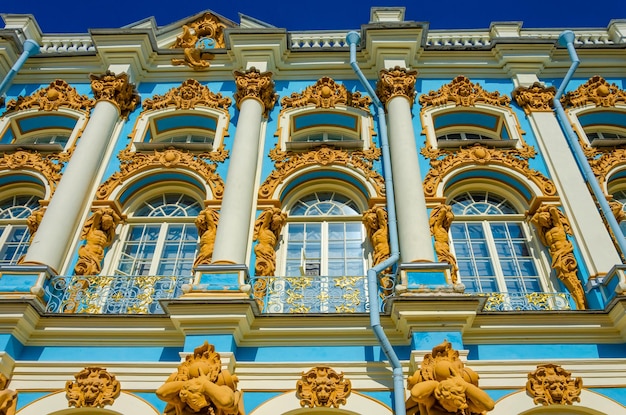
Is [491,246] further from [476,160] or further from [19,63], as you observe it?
[19,63]

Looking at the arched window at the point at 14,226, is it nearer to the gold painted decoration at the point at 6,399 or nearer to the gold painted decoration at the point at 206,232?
the gold painted decoration at the point at 6,399

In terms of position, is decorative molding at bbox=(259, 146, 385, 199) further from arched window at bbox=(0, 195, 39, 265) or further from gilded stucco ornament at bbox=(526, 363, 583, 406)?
arched window at bbox=(0, 195, 39, 265)

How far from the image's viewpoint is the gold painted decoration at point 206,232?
29.1 feet

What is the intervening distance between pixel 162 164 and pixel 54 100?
3567 millimetres

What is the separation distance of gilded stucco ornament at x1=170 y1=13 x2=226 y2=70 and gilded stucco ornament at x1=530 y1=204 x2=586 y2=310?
7.83 meters

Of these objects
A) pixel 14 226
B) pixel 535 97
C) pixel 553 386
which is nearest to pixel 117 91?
pixel 14 226

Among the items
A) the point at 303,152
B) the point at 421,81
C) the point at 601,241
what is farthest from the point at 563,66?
the point at 303,152

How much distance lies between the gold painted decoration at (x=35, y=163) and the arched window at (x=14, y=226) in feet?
1.99

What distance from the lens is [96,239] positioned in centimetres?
921

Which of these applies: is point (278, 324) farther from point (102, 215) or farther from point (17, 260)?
point (17, 260)

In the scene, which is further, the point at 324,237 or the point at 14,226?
the point at 14,226

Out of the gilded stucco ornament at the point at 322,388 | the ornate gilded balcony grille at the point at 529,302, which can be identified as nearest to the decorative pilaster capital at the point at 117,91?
the gilded stucco ornament at the point at 322,388

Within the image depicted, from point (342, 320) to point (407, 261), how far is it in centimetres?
138

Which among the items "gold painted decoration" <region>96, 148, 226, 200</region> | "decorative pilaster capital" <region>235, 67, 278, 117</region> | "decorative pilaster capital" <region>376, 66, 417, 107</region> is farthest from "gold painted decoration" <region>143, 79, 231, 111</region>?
"decorative pilaster capital" <region>376, 66, 417, 107</region>
